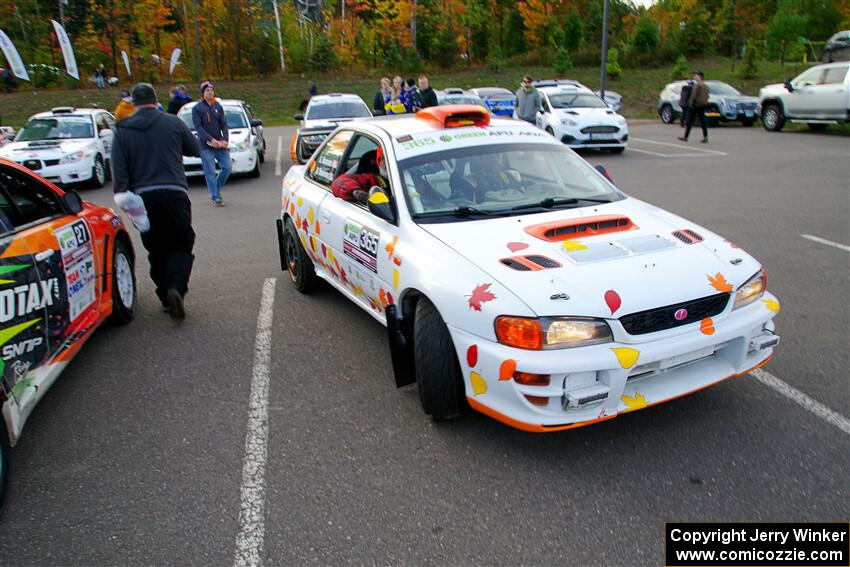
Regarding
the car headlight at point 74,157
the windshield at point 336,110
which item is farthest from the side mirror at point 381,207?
the windshield at point 336,110

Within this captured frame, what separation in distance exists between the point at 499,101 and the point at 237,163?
1422 cm

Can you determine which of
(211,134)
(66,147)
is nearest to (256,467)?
(211,134)

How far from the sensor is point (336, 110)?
15453 mm

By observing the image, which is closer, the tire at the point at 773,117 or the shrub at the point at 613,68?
the tire at the point at 773,117

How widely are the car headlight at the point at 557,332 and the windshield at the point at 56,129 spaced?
43.5 ft

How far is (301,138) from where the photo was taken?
13.8 m

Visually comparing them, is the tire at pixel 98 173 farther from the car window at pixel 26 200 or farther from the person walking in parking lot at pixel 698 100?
the person walking in parking lot at pixel 698 100

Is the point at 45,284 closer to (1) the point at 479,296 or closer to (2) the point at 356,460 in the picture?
(2) the point at 356,460

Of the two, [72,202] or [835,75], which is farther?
[835,75]

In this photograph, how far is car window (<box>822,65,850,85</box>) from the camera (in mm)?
18359

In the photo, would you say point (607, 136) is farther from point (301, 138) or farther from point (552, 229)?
point (552, 229)

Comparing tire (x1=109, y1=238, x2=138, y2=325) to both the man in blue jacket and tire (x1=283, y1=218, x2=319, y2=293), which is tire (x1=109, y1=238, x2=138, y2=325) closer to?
tire (x1=283, y1=218, x2=319, y2=293)

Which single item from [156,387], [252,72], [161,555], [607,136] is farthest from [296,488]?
[252,72]

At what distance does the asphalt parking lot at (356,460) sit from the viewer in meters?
2.88
